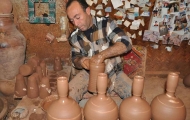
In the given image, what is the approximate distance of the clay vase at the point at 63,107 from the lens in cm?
119

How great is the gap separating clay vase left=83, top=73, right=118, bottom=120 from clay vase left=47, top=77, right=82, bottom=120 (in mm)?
88

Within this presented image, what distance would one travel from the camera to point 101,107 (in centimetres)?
122

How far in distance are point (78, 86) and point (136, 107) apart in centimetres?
97

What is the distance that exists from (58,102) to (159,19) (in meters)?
2.20

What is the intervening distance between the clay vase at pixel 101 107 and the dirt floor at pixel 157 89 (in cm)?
138

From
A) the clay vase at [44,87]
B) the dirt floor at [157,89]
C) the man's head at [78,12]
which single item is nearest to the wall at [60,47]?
the dirt floor at [157,89]

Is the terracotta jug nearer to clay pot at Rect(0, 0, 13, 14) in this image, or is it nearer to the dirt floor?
clay pot at Rect(0, 0, 13, 14)

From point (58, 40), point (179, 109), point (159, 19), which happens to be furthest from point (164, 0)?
point (179, 109)

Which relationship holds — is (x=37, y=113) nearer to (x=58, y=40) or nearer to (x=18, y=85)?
(x=18, y=85)

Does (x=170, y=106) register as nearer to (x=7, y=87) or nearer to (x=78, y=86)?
(x=78, y=86)

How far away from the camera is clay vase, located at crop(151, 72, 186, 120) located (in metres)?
1.23

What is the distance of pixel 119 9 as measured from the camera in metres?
2.77

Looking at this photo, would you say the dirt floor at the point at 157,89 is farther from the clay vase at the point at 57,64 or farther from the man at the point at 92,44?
the clay vase at the point at 57,64

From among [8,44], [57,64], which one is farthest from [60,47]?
[8,44]
